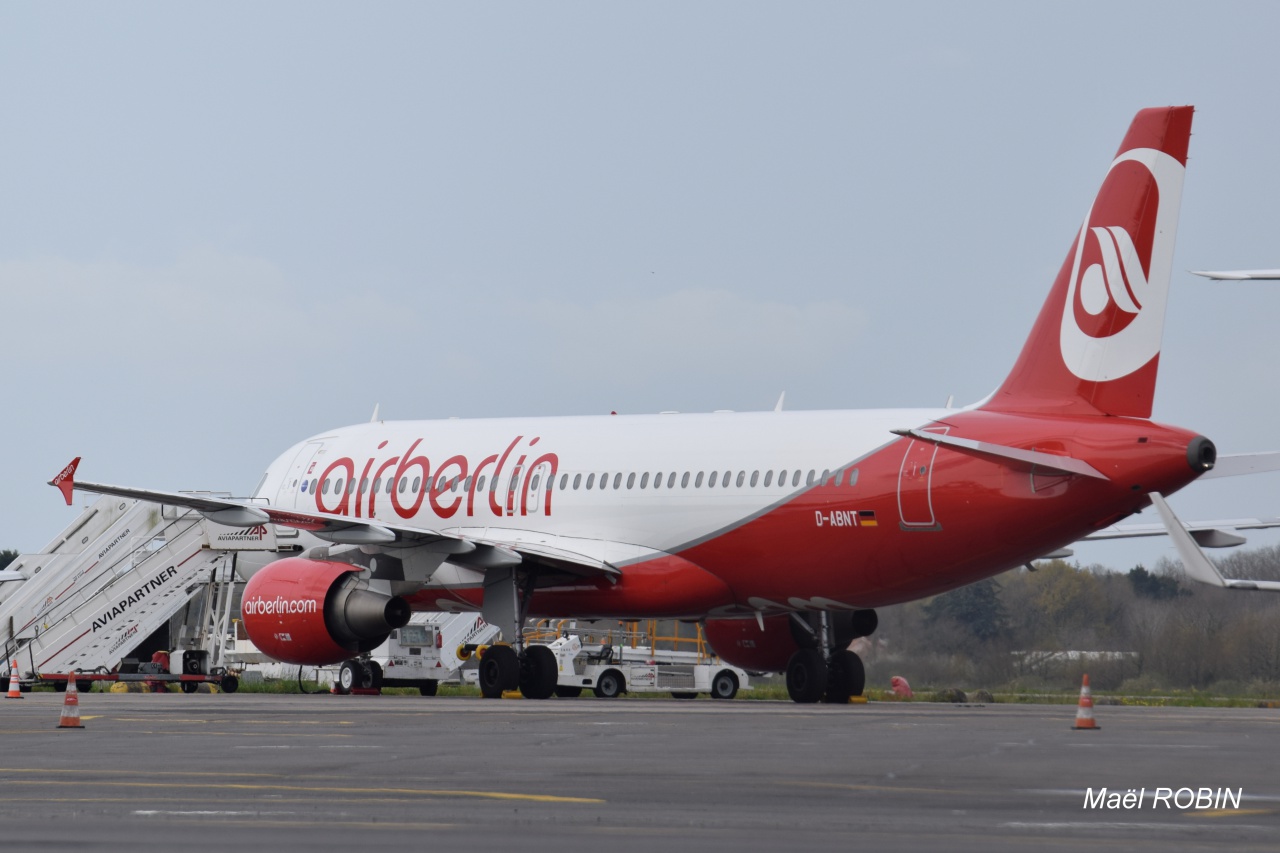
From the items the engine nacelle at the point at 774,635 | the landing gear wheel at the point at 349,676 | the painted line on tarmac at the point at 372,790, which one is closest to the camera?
the painted line on tarmac at the point at 372,790

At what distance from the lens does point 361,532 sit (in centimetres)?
2873

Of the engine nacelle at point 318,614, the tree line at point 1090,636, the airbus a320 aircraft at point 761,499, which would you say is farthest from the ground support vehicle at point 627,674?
the engine nacelle at point 318,614

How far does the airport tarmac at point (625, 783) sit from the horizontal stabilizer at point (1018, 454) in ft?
11.0

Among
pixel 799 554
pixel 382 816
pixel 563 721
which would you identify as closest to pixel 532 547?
pixel 799 554

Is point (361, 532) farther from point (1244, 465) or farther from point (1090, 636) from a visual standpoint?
point (1090, 636)

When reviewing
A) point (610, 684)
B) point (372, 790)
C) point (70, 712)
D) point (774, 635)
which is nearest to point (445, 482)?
point (774, 635)

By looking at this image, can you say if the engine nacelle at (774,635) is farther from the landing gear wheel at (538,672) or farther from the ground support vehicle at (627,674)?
the ground support vehicle at (627,674)

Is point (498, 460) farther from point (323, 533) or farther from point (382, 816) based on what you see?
point (382, 816)

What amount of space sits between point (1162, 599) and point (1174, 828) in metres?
32.9

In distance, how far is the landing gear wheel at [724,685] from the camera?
37875mm

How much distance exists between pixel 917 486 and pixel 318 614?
33.4ft

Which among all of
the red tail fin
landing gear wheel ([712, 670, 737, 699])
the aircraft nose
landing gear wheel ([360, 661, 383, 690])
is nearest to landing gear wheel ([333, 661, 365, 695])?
landing gear wheel ([360, 661, 383, 690])

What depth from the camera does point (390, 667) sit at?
126 feet

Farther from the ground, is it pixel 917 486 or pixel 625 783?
pixel 917 486
